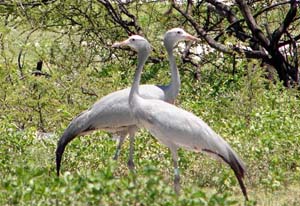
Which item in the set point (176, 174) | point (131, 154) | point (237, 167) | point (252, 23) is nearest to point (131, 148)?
point (131, 154)

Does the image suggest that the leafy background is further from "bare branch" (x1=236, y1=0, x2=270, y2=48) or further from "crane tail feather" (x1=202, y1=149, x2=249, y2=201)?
"bare branch" (x1=236, y1=0, x2=270, y2=48)

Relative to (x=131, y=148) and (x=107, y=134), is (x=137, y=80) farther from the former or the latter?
(x=107, y=134)

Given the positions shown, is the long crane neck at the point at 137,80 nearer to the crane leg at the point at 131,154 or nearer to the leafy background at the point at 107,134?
the leafy background at the point at 107,134

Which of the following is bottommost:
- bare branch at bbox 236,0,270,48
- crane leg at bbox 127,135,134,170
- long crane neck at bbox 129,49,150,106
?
crane leg at bbox 127,135,134,170

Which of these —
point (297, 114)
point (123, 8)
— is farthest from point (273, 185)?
point (123, 8)

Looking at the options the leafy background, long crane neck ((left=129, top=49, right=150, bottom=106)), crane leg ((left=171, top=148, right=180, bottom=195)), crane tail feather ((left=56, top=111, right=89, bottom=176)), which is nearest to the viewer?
the leafy background

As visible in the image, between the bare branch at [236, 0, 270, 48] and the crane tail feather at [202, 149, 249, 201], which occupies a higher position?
the bare branch at [236, 0, 270, 48]

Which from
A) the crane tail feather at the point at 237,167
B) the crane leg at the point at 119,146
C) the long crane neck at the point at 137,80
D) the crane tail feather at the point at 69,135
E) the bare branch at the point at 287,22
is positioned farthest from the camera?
the bare branch at the point at 287,22

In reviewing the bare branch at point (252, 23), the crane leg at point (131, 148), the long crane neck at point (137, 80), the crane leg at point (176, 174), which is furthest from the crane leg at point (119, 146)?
the bare branch at point (252, 23)

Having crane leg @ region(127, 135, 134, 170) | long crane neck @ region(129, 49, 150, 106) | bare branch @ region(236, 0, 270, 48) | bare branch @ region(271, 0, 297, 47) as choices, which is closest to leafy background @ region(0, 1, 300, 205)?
crane leg @ region(127, 135, 134, 170)

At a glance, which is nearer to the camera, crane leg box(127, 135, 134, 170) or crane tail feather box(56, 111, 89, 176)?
crane tail feather box(56, 111, 89, 176)

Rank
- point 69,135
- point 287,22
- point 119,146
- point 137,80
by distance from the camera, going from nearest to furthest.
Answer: point 137,80, point 69,135, point 119,146, point 287,22

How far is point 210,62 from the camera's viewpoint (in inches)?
504

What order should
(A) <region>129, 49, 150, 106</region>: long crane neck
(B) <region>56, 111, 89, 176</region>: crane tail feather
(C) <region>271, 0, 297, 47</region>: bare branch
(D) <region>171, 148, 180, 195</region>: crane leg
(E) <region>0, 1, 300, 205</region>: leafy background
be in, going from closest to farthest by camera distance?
(E) <region>0, 1, 300, 205</region>: leafy background < (D) <region>171, 148, 180, 195</region>: crane leg < (A) <region>129, 49, 150, 106</region>: long crane neck < (B) <region>56, 111, 89, 176</region>: crane tail feather < (C) <region>271, 0, 297, 47</region>: bare branch
